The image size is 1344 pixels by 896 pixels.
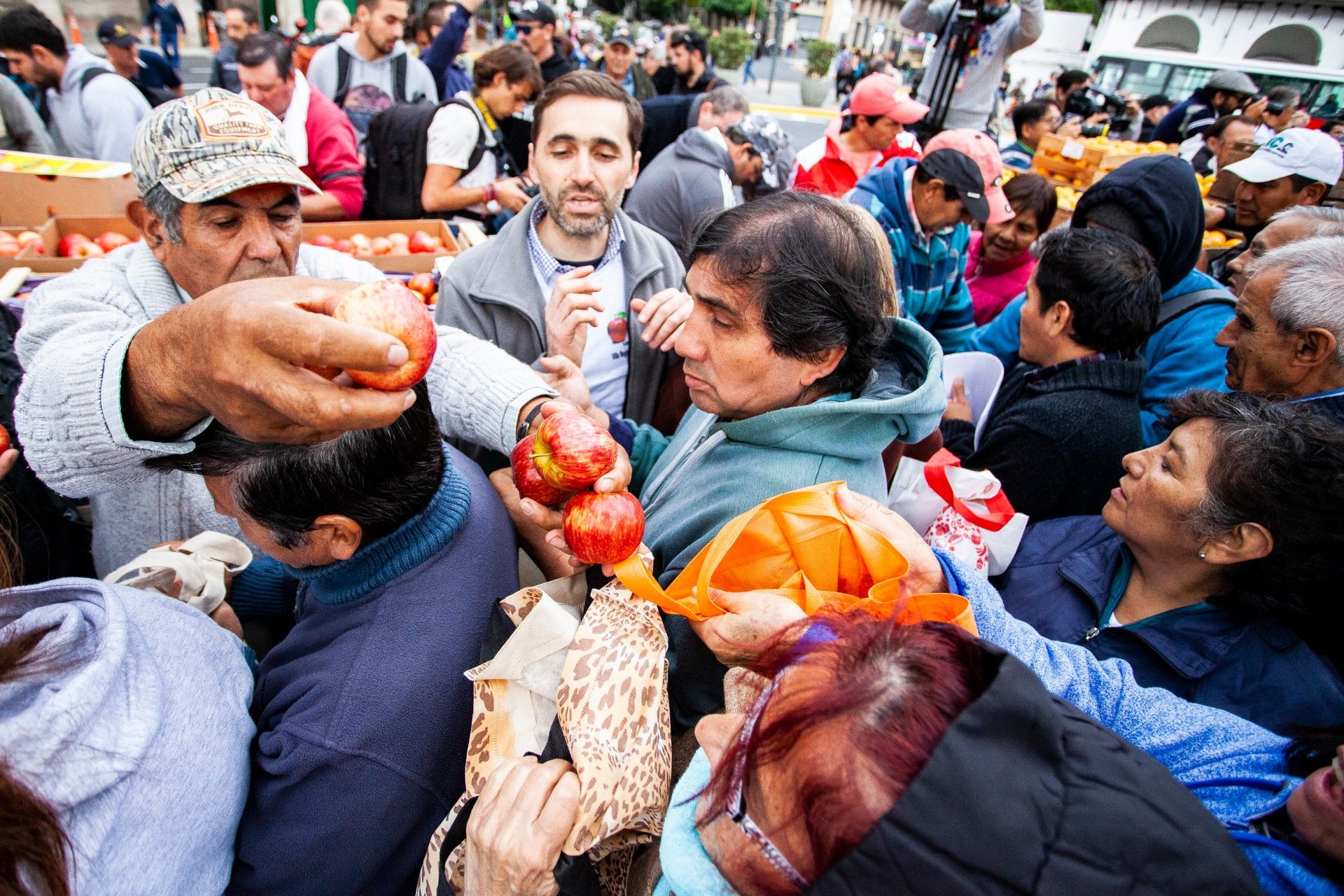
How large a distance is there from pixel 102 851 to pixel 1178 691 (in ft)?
8.31

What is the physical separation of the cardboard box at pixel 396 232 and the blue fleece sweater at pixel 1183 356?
11.6 ft

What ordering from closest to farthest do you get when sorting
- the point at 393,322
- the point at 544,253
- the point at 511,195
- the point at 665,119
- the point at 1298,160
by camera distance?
1. the point at 393,322
2. the point at 544,253
3. the point at 1298,160
4. the point at 511,195
5. the point at 665,119

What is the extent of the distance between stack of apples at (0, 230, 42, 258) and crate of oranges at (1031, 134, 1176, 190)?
31.4 ft

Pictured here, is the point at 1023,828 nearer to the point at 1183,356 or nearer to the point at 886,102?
the point at 1183,356

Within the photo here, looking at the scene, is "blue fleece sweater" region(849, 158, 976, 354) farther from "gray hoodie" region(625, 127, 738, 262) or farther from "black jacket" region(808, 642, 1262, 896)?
"black jacket" region(808, 642, 1262, 896)

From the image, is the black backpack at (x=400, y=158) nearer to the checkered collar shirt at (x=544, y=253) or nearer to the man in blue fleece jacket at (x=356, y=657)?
the checkered collar shirt at (x=544, y=253)

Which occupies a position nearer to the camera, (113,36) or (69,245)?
(69,245)

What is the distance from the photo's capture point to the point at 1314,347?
2.47 meters

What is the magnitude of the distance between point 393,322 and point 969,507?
1.76 m

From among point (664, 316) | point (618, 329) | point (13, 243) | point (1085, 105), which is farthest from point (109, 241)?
point (1085, 105)

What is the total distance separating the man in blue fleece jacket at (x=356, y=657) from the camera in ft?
4.45

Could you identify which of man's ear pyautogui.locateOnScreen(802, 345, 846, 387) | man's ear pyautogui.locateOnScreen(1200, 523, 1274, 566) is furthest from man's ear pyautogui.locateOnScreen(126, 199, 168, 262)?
man's ear pyautogui.locateOnScreen(1200, 523, 1274, 566)

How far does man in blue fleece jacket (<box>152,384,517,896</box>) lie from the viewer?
4.45 ft

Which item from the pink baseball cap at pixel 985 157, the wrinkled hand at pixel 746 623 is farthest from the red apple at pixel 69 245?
the pink baseball cap at pixel 985 157
